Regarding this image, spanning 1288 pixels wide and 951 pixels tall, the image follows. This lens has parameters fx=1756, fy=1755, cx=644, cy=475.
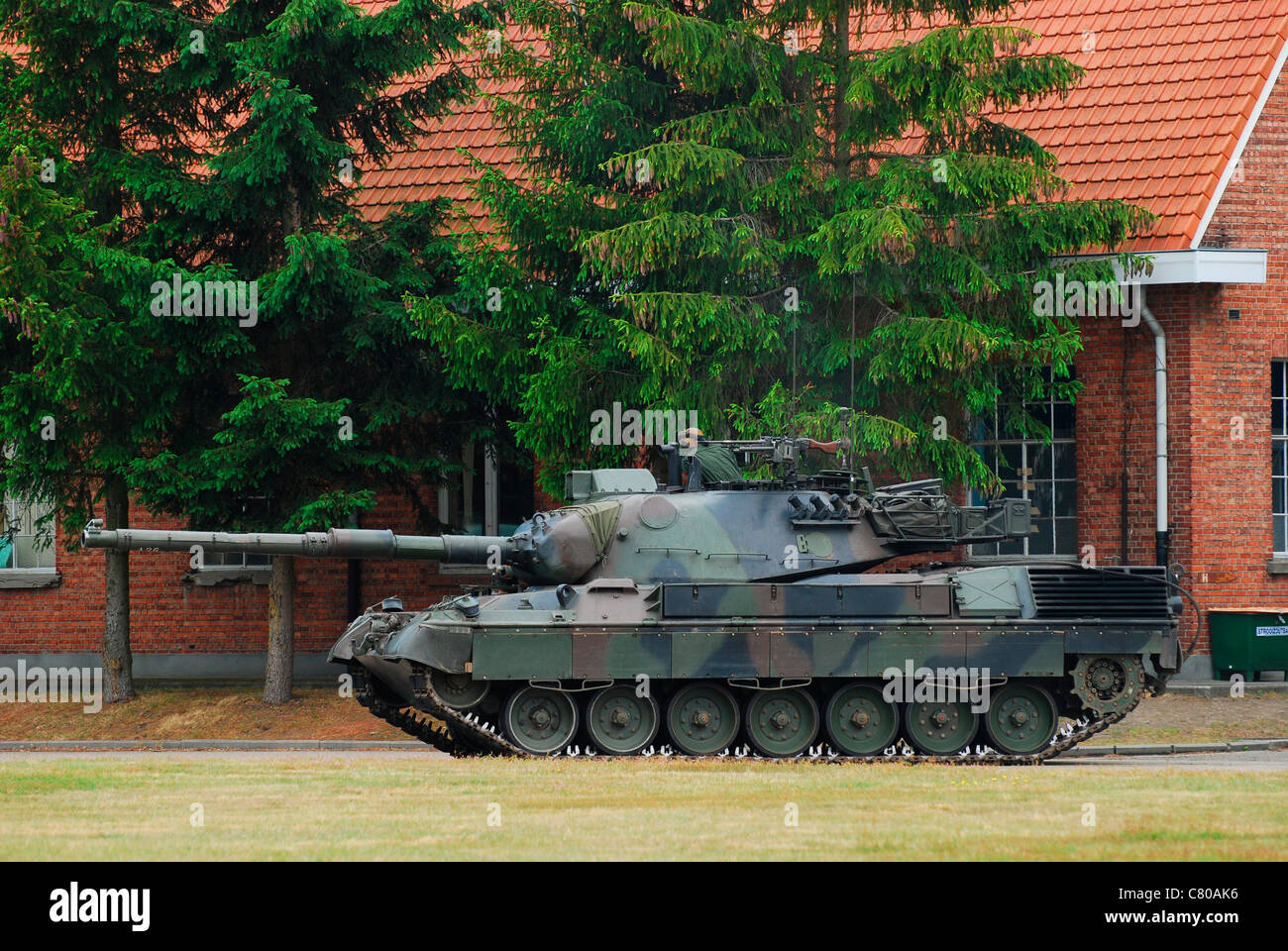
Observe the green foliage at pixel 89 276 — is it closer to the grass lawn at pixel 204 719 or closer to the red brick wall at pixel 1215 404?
the grass lawn at pixel 204 719

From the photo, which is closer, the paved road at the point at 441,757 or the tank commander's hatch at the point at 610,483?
the paved road at the point at 441,757

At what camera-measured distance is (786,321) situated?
745 inches

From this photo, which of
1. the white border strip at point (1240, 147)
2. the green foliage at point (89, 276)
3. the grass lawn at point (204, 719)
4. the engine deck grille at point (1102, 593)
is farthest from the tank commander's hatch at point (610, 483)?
the white border strip at point (1240, 147)

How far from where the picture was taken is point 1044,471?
70.8 ft

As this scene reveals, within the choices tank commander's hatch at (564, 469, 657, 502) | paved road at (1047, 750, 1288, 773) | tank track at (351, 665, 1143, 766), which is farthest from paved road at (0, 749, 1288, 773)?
tank commander's hatch at (564, 469, 657, 502)

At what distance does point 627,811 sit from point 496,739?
436cm

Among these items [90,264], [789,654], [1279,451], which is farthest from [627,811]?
[1279,451]

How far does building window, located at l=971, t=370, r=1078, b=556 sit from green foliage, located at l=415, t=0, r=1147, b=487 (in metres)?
1.67

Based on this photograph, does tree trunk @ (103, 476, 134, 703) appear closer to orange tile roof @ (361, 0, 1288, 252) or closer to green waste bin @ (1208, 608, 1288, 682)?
orange tile roof @ (361, 0, 1288, 252)

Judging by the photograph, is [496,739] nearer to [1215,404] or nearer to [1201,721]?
[1201,721]

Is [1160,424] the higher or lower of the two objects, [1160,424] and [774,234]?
the lower

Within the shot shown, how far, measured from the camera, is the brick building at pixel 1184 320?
2012 centimetres

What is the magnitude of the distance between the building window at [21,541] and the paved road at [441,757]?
5690 mm

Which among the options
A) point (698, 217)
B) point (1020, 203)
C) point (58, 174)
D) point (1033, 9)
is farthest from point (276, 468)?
point (1033, 9)
